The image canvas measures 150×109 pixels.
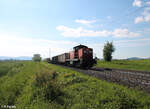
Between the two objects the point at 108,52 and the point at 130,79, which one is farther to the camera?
the point at 108,52

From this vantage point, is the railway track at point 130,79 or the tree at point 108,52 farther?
the tree at point 108,52

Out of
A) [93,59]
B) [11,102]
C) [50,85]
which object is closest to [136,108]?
[50,85]

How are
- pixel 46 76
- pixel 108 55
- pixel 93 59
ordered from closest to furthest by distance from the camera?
pixel 46 76 → pixel 93 59 → pixel 108 55

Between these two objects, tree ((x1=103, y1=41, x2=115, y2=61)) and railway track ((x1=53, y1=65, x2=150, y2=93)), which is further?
tree ((x1=103, y1=41, x2=115, y2=61))

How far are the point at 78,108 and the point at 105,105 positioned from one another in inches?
44.7

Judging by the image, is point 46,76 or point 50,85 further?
point 46,76

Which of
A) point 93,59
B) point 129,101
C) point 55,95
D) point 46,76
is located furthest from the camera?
point 93,59

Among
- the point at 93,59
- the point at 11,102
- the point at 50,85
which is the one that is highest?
the point at 93,59

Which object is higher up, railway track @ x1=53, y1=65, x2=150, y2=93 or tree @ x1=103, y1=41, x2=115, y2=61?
tree @ x1=103, y1=41, x2=115, y2=61

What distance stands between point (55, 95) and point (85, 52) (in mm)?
13970

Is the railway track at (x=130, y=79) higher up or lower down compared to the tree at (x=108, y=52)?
lower down

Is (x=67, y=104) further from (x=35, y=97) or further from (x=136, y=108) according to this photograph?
(x=136, y=108)

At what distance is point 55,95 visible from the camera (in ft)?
21.2

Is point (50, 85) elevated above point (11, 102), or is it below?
→ above
